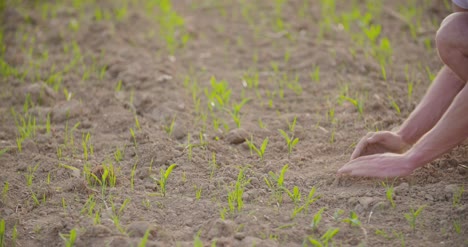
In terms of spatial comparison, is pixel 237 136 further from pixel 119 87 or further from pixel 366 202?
pixel 119 87

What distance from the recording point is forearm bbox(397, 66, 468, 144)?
9.18 feet

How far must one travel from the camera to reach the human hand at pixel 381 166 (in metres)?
2.58

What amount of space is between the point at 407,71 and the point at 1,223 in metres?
2.50

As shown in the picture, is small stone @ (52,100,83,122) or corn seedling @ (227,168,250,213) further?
small stone @ (52,100,83,122)

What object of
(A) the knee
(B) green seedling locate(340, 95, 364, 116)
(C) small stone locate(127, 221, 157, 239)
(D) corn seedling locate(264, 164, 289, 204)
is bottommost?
(D) corn seedling locate(264, 164, 289, 204)

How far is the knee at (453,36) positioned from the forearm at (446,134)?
183 mm

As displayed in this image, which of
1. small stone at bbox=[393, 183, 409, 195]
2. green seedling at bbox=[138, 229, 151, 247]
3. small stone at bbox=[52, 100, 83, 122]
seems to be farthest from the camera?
small stone at bbox=[52, 100, 83, 122]

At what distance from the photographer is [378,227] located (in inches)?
94.0

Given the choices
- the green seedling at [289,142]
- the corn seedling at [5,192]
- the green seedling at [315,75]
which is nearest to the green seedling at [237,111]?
the green seedling at [289,142]

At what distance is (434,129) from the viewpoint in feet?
8.27

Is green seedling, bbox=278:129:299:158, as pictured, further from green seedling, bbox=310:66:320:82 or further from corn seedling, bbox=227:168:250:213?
green seedling, bbox=310:66:320:82

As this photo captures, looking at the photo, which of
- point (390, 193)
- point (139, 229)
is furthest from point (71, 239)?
point (390, 193)

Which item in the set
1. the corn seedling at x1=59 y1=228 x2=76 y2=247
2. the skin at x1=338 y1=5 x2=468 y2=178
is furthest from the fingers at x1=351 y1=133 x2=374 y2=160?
the corn seedling at x1=59 y1=228 x2=76 y2=247

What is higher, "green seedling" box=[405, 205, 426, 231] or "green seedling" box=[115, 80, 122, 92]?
"green seedling" box=[115, 80, 122, 92]
